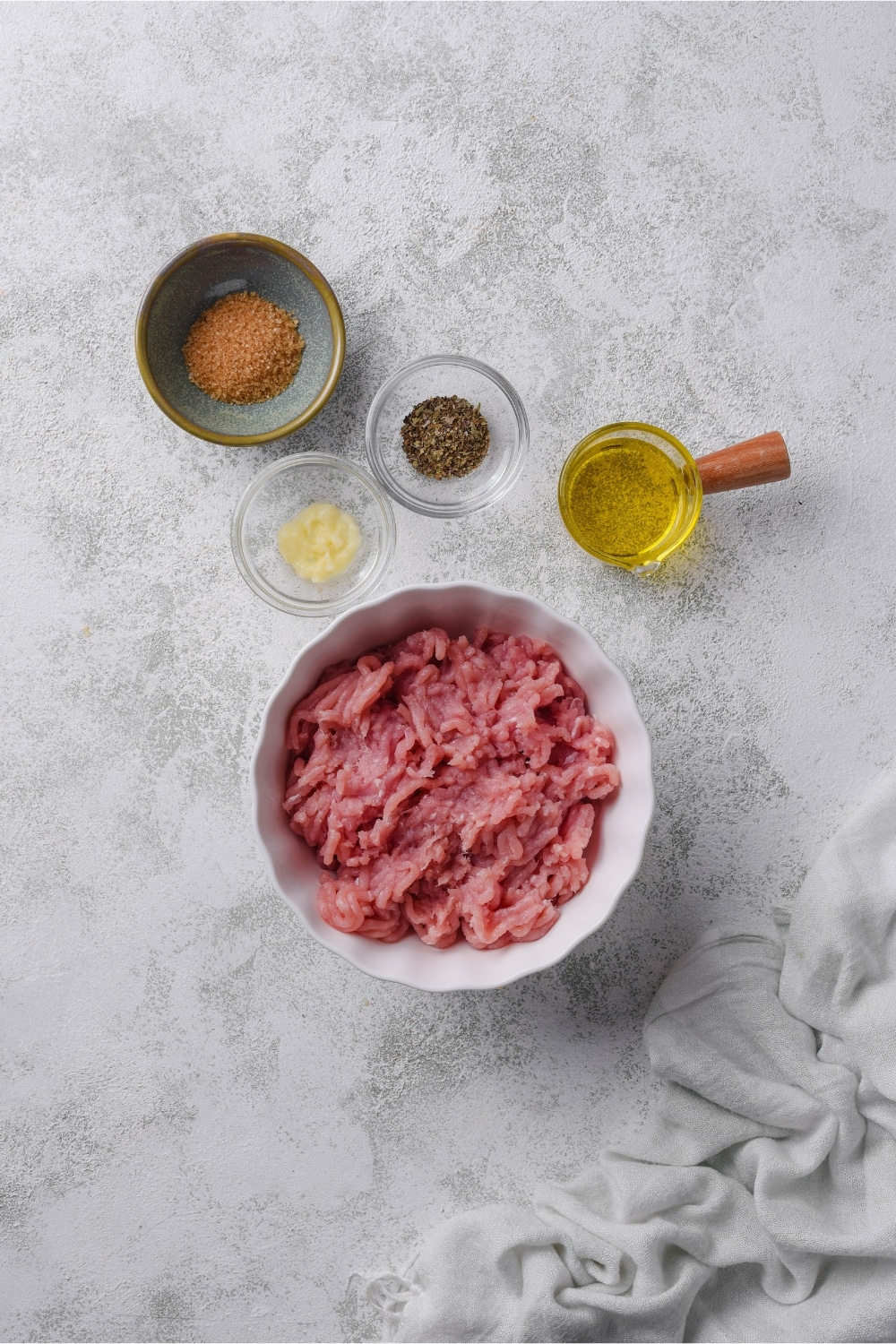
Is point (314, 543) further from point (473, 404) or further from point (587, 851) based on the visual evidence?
point (587, 851)

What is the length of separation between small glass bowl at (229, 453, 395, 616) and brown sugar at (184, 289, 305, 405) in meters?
0.19

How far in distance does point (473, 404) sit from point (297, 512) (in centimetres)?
51

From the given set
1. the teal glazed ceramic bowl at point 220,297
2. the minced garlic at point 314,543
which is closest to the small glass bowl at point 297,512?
the minced garlic at point 314,543

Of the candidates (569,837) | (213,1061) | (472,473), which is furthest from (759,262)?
(213,1061)

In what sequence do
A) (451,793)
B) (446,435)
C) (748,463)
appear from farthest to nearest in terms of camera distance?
(446,435) → (748,463) → (451,793)

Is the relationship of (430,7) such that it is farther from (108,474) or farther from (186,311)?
(108,474)

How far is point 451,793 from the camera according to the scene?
77.4 inches

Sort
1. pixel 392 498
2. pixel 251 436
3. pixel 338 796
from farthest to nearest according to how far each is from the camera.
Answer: pixel 392 498 < pixel 251 436 < pixel 338 796

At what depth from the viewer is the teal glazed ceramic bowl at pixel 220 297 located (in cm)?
220

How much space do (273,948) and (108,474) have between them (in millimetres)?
1234

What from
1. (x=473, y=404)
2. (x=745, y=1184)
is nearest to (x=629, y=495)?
(x=473, y=404)

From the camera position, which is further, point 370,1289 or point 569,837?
point 370,1289

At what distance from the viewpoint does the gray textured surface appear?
93.0 inches

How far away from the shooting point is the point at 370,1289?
2.34 metres
